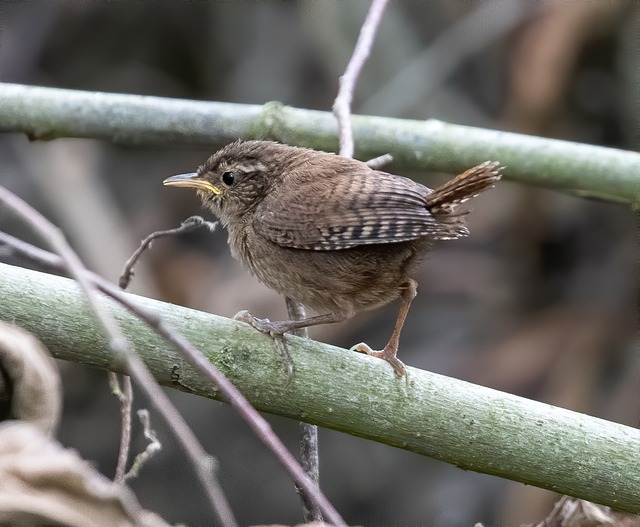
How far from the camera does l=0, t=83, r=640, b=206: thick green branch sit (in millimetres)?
3158

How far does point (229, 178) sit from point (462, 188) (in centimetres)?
96

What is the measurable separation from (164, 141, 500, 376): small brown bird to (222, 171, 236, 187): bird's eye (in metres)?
0.23

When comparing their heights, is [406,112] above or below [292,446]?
above

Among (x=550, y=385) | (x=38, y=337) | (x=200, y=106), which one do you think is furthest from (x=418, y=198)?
(x=550, y=385)

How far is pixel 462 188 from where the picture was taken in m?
2.72

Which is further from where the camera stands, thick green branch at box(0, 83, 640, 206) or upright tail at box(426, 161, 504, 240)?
thick green branch at box(0, 83, 640, 206)

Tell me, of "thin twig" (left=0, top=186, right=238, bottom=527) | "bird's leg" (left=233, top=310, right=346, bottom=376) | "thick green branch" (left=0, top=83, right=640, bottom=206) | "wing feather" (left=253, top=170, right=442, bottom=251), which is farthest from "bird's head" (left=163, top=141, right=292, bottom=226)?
"thin twig" (left=0, top=186, right=238, bottom=527)

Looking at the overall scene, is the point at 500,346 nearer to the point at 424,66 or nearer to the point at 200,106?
the point at 424,66

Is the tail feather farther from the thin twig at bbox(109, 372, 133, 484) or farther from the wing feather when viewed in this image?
the thin twig at bbox(109, 372, 133, 484)

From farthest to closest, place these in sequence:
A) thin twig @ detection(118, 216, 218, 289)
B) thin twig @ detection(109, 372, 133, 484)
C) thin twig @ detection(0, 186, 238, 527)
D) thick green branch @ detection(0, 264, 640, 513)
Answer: thin twig @ detection(118, 216, 218, 289) → thick green branch @ detection(0, 264, 640, 513) → thin twig @ detection(109, 372, 133, 484) → thin twig @ detection(0, 186, 238, 527)

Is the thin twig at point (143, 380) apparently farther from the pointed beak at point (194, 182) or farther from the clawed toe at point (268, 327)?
the pointed beak at point (194, 182)

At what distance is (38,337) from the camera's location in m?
2.12

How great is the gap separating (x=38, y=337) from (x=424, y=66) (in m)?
4.90

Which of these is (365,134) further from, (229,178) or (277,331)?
(277,331)
